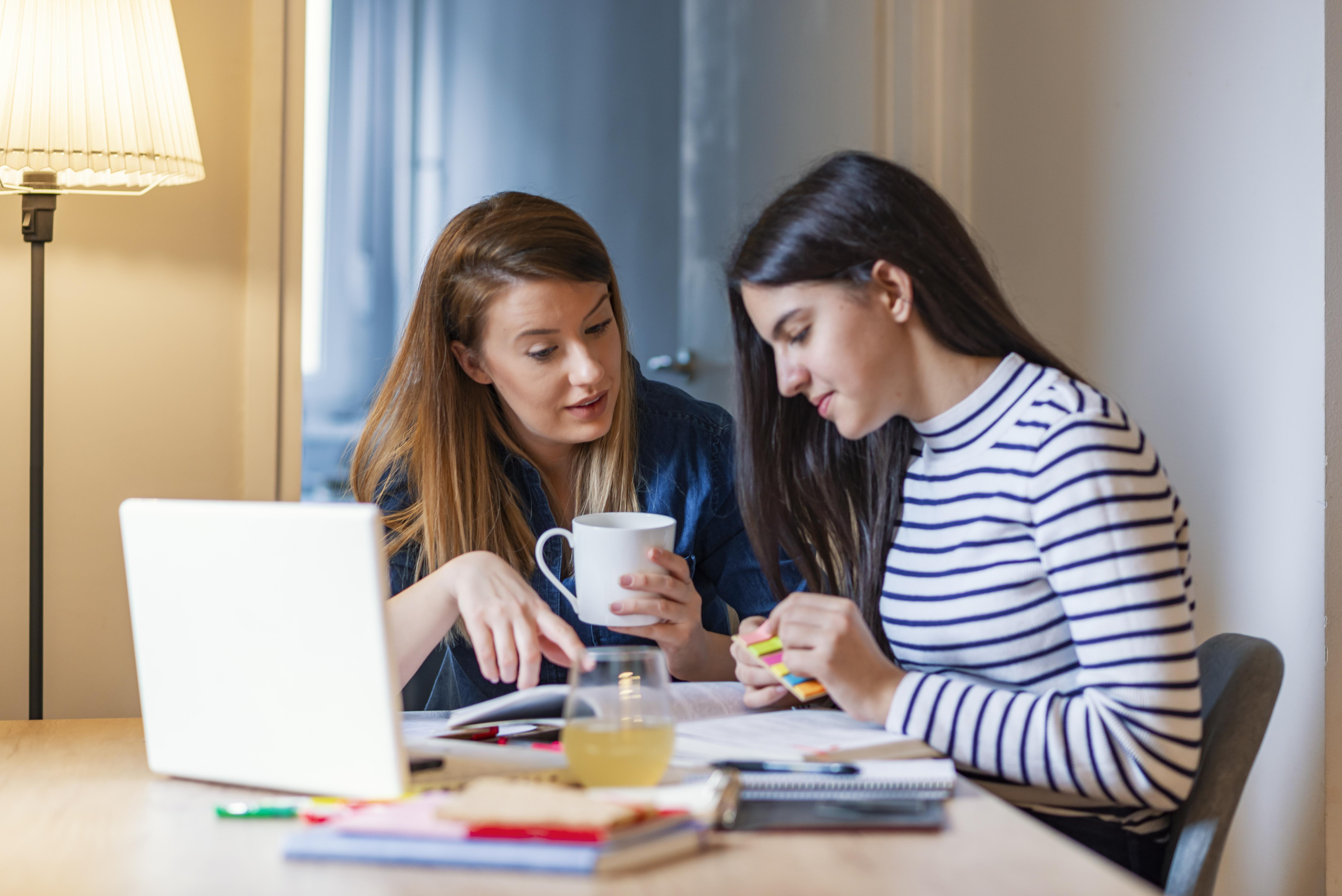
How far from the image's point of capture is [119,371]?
1671 mm

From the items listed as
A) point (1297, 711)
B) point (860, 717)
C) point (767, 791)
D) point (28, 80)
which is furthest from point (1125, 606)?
point (28, 80)

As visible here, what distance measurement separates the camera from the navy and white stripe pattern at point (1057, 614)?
88 centimetres

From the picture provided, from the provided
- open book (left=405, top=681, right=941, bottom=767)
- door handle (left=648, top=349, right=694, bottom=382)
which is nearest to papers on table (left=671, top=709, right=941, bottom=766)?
open book (left=405, top=681, right=941, bottom=767)

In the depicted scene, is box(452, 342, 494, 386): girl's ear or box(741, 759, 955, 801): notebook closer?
box(741, 759, 955, 801): notebook

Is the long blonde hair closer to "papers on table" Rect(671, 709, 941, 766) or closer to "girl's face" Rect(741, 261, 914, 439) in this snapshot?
"girl's face" Rect(741, 261, 914, 439)

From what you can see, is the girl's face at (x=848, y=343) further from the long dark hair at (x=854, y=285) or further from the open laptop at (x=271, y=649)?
the open laptop at (x=271, y=649)

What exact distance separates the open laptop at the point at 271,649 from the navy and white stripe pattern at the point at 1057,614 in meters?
0.37

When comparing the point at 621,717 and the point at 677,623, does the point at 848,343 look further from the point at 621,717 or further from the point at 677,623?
the point at 621,717

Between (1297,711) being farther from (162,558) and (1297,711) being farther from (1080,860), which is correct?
(162,558)

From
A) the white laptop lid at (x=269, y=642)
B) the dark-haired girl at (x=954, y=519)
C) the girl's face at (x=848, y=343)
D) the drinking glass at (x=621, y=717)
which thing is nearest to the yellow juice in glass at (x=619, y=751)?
the drinking glass at (x=621, y=717)

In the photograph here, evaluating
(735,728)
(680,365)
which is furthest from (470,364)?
(680,365)

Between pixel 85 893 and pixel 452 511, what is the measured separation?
817 millimetres

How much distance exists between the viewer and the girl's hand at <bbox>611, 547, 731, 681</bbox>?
1101mm

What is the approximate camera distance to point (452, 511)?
1.44m
